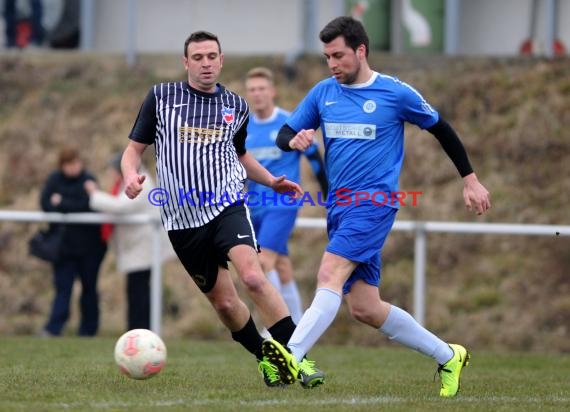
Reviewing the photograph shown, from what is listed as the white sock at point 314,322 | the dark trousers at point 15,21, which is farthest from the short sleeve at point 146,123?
the dark trousers at point 15,21

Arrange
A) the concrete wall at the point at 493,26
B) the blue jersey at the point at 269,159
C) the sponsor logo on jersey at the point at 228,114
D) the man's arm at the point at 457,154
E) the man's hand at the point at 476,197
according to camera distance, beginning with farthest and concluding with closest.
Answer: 1. the concrete wall at the point at 493,26
2. the blue jersey at the point at 269,159
3. the sponsor logo on jersey at the point at 228,114
4. the man's arm at the point at 457,154
5. the man's hand at the point at 476,197

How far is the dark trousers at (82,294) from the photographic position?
13688 millimetres

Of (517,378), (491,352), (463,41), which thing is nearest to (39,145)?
(463,41)

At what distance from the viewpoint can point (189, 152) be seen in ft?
24.9

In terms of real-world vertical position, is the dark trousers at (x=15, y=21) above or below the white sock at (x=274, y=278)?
above

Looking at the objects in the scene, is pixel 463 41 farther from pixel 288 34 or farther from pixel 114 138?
pixel 114 138

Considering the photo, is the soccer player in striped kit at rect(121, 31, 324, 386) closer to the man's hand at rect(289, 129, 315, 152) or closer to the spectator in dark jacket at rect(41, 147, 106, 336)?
the man's hand at rect(289, 129, 315, 152)

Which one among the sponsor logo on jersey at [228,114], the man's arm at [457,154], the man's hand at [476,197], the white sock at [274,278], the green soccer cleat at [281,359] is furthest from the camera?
the white sock at [274,278]

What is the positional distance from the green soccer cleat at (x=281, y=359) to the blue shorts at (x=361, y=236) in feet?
2.19

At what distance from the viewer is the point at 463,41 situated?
17422 millimetres

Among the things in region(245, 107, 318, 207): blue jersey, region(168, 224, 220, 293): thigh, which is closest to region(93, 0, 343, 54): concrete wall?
region(245, 107, 318, 207): blue jersey

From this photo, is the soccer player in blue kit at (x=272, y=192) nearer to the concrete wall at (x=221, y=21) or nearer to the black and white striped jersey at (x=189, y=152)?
the black and white striped jersey at (x=189, y=152)

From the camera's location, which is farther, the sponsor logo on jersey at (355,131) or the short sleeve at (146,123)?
the short sleeve at (146,123)

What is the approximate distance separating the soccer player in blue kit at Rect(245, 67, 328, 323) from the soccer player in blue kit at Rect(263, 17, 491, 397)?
3.56m
